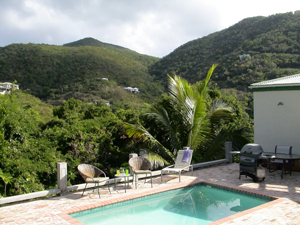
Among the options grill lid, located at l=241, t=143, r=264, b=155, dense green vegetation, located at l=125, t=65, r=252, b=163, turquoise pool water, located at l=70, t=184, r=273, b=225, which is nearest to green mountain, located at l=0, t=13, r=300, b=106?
dense green vegetation, located at l=125, t=65, r=252, b=163

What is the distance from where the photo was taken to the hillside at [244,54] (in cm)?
2855

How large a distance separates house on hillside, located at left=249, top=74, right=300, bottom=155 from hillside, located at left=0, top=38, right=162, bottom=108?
24.7m

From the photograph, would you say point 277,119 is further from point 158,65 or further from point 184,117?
point 158,65

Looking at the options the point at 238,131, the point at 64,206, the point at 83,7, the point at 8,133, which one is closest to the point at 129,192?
the point at 64,206

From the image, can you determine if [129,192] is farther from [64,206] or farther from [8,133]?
[8,133]

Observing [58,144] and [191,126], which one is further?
[191,126]

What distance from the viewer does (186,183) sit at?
797 cm

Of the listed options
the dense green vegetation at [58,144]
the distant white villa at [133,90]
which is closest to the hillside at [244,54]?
the distant white villa at [133,90]

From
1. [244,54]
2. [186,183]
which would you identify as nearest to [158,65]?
[244,54]

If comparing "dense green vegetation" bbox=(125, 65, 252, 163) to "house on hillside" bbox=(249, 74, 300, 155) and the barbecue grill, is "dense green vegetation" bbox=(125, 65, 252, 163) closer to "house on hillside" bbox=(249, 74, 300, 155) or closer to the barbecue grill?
"house on hillside" bbox=(249, 74, 300, 155)

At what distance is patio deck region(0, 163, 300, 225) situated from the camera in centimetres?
517

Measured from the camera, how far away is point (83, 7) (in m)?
12.6

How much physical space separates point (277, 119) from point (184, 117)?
3.36 metres

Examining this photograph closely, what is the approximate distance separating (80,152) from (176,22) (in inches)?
395
